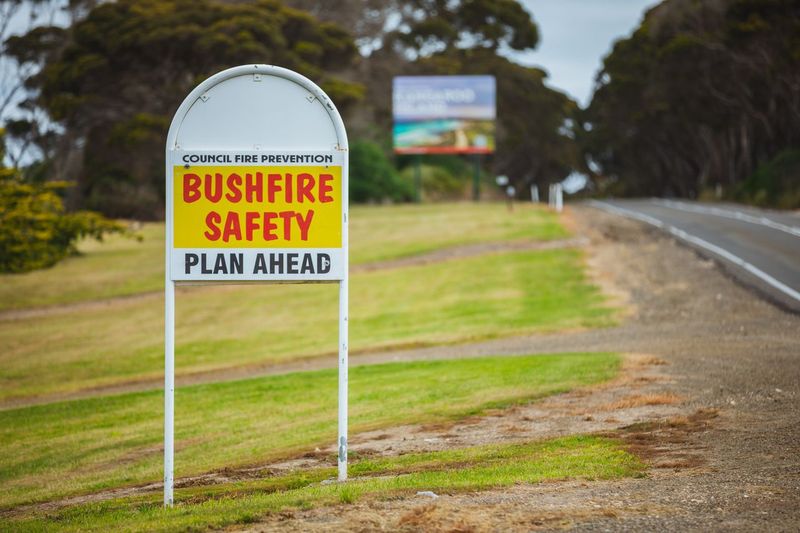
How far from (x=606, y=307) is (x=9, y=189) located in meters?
18.8

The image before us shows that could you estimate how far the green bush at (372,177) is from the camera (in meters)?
62.1

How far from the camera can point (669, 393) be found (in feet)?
37.3

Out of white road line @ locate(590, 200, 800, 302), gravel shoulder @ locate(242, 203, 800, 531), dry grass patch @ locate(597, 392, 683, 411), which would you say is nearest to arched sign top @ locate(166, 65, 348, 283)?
gravel shoulder @ locate(242, 203, 800, 531)

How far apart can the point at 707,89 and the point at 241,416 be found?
52.1 meters

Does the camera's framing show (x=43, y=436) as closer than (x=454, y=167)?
Yes

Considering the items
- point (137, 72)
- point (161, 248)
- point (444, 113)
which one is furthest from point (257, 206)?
point (444, 113)

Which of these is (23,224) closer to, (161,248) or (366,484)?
(161,248)

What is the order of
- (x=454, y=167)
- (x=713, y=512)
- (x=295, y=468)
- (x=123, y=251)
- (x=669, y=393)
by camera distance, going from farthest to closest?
1. (x=454, y=167)
2. (x=123, y=251)
3. (x=669, y=393)
4. (x=295, y=468)
5. (x=713, y=512)

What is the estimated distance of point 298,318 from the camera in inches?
1078

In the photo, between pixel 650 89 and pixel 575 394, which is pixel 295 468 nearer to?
pixel 575 394

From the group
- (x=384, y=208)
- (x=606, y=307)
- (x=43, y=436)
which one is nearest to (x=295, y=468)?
(x=43, y=436)

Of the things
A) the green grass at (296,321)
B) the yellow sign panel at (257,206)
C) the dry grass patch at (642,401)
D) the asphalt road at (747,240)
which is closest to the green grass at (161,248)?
the green grass at (296,321)

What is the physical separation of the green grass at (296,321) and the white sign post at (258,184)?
42.6 feet

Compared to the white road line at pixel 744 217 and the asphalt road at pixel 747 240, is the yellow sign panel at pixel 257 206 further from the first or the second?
the white road line at pixel 744 217
